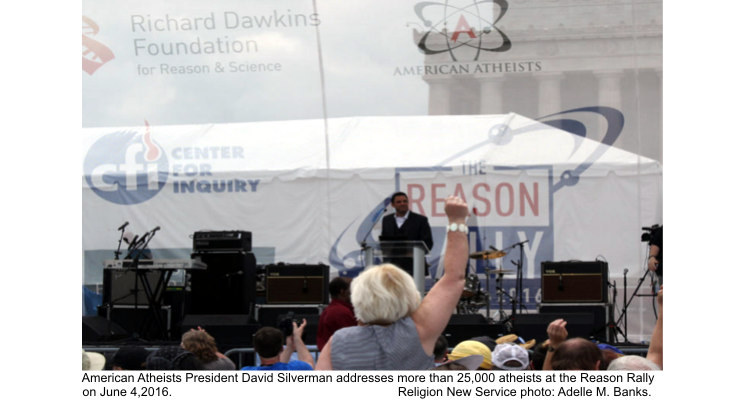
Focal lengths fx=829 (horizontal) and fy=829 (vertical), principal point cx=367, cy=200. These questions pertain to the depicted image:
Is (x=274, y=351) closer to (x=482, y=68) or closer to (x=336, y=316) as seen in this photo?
(x=336, y=316)

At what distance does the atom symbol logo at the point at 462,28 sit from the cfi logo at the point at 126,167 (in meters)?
3.59

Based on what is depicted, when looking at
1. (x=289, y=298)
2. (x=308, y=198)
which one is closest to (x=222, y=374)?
(x=289, y=298)

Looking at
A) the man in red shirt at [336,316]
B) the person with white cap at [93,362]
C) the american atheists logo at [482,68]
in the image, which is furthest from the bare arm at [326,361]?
the american atheists logo at [482,68]

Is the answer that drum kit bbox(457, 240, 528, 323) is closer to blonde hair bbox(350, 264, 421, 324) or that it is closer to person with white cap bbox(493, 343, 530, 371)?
person with white cap bbox(493, 343, 530, 371)

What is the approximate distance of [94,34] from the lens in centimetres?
984

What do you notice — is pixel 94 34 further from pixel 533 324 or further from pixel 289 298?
pixel 533 324

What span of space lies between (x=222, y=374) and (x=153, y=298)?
5.49 metres

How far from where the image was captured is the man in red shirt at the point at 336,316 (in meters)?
4.84

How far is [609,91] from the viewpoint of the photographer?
9.88 metres

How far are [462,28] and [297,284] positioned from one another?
11.9ft

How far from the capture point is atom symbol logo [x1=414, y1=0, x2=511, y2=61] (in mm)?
9656

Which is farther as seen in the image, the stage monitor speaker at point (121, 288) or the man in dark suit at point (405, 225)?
the stage monitor speaker at point (121, 288)

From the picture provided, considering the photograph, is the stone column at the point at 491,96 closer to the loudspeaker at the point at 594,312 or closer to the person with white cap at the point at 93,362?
the loudspeaker at the point at 594,312

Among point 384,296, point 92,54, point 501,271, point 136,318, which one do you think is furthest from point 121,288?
point 384,296
